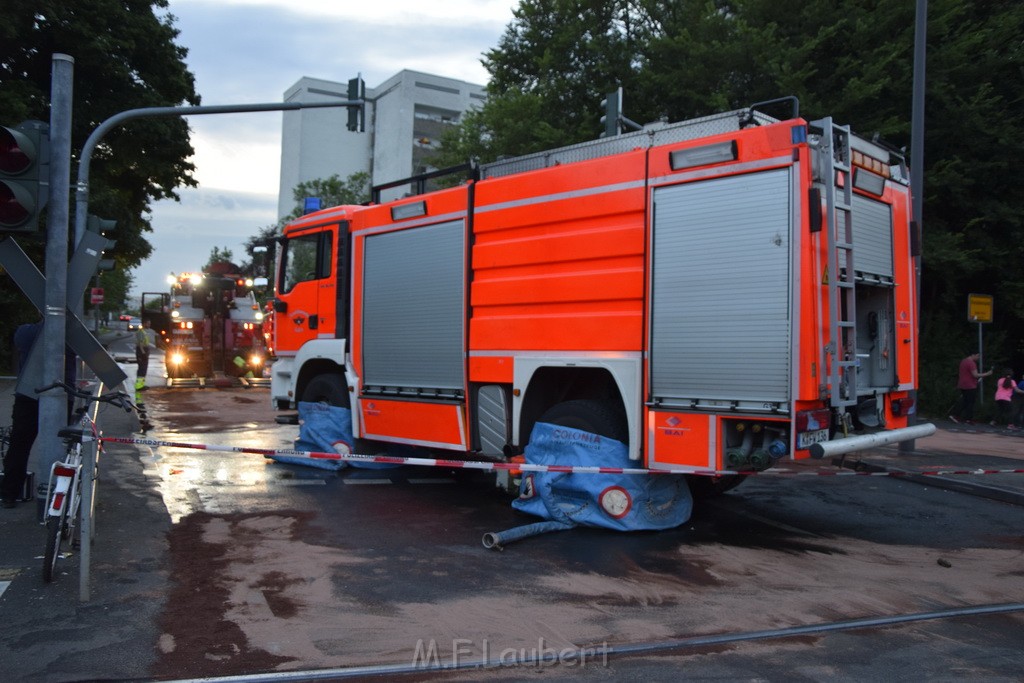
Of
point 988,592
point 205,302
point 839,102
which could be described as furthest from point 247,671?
point 205,302

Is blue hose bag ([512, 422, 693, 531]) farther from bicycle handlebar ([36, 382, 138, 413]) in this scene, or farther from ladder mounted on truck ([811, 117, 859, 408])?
bicycle handlebar ([36, 382, 138, 413])

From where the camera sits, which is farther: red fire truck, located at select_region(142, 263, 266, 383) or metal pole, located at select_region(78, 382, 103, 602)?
red fire truck, located at select_region(142, 263, 266, 383)

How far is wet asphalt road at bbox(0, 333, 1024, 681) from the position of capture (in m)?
4.16

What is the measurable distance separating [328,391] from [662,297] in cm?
477

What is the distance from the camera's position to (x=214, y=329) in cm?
2436

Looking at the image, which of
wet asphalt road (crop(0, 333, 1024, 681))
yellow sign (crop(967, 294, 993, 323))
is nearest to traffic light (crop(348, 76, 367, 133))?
wet asphalt road (crop(0, 333, 1024, 681))

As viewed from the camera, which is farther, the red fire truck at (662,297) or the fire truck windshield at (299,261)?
the fire truck windshield at (299,261)

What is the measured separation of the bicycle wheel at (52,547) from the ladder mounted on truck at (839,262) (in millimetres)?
4994

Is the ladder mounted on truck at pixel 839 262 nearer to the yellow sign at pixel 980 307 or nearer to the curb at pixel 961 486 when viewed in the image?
the curb at pixel 961 486

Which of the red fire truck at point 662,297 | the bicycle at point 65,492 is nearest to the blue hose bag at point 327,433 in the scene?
the red fire truck at point 662,297

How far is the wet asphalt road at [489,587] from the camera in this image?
4.16 metres

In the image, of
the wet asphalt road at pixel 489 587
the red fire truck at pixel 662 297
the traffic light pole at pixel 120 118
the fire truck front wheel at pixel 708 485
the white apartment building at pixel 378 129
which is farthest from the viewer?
the white apartment building at pixel 378 129

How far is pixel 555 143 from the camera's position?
20328 millimetres

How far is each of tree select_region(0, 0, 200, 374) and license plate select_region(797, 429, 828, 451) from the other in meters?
20.1
